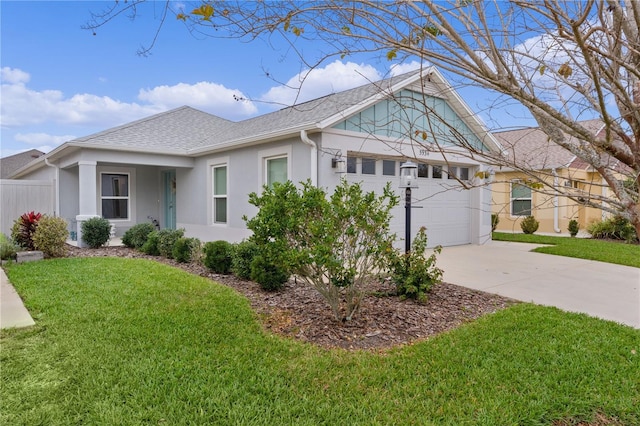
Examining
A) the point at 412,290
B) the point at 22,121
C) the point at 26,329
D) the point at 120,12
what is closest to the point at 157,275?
the point at 26,329

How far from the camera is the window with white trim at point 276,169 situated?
30.3ft

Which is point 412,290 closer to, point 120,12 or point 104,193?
point 120,12

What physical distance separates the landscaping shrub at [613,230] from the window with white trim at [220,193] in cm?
1291

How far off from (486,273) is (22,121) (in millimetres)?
12715

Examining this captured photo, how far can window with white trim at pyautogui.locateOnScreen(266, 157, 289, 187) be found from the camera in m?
9.24

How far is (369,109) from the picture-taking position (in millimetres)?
9117

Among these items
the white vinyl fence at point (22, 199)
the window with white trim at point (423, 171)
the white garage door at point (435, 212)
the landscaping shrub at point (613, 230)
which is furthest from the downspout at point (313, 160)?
the landscaping shrub at point (613, 230)

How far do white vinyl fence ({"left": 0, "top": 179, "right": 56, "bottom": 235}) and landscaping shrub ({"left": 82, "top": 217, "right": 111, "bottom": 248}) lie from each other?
155 inches

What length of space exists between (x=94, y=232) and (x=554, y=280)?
1107cm

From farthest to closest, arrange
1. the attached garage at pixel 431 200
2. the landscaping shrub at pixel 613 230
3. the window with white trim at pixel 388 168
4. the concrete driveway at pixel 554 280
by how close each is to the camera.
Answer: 1. the landscaping shrub at pixel 613 230
2. the window with white trim at pixel 388 168
3. the attached garage at pixel 431 200
4. the concrete driveway at pixel 554 280

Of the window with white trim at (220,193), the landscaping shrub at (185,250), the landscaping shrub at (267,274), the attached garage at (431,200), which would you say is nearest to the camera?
the landscaping shrub at (267,274)

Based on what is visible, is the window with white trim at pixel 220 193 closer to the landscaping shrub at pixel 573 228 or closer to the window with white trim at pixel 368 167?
the window with white trim at pixel 368 167

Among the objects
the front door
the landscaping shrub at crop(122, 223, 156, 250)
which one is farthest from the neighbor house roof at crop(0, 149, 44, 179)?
the landscaping shrub at crop(122, 223, 156, 250)

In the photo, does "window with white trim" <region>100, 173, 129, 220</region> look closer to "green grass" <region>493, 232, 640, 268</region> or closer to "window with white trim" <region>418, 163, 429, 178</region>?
"window with white trim" <region>418, 163, 429, 178</region>
